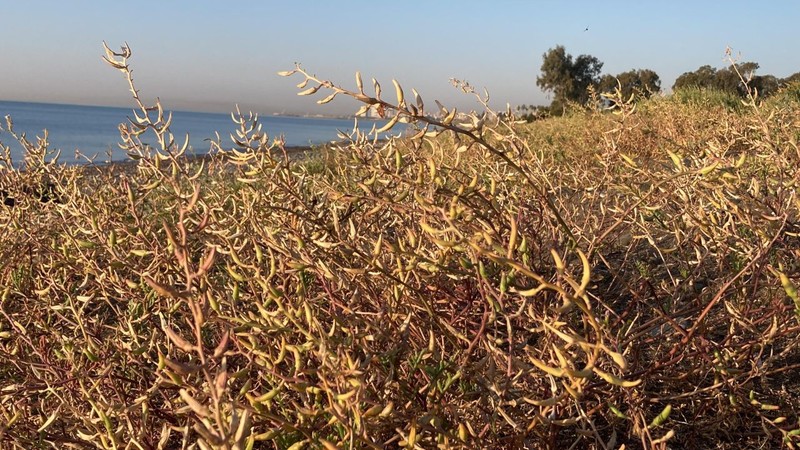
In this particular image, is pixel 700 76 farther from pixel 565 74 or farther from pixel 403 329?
pixel 403 329

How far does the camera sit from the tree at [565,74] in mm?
33719

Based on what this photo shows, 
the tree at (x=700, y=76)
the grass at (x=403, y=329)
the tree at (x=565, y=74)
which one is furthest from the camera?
the tree at (x=565, y=74)

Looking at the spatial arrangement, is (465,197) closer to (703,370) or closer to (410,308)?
(410,308)

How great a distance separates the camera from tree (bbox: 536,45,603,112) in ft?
111

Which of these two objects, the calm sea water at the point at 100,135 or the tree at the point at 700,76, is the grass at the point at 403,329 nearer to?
the calm sea water at the point at 100,135

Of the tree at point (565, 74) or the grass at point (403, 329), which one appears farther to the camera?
the tree at point (565, 74)

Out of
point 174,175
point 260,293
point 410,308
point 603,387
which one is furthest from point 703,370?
point 174,175

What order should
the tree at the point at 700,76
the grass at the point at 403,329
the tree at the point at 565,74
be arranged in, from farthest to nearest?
the tree at the point at 565,74 → the tree at the point at 700,76 → the grass at the point at 403,329

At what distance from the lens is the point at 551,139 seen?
26.7ft

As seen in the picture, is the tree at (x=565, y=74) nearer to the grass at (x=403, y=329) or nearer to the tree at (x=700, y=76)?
the tree at (x=700, y=76)

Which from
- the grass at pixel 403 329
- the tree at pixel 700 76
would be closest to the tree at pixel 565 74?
the tree at pixel 700 76

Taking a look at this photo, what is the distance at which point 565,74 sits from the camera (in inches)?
1353

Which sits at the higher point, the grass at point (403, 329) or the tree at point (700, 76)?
the tree at point (700, 76)

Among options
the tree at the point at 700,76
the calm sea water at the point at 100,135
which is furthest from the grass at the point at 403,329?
the tree at the point at 700,76
